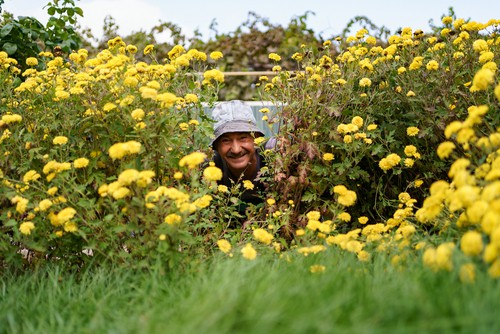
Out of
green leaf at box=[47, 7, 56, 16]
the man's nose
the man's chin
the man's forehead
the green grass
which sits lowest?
the green grass

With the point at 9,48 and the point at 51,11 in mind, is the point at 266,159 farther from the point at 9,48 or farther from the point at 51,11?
the point at 51,11

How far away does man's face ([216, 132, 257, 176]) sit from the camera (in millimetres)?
4328

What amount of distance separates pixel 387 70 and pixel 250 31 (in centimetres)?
664

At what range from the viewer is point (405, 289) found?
2.03 metres

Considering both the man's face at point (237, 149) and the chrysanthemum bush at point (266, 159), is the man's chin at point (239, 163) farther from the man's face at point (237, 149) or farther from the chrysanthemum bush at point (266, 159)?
the chrysanthemum bush at point (266, 159)

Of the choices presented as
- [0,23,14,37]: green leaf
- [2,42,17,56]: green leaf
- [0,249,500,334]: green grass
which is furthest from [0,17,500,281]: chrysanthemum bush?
[0,23,14,37]: green leaf

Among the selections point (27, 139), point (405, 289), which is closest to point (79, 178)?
point (27, 139)

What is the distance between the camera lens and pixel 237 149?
Result: 4293 mm

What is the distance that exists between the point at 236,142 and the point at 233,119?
17 centimetres

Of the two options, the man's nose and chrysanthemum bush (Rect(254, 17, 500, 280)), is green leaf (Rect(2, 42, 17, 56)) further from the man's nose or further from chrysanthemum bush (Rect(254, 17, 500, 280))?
chrysanthemum bush (Rect(254, 17, 500, 280))

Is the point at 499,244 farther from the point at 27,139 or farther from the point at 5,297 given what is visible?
the point at 27,139

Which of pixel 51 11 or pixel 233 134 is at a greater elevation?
pixel 51 11

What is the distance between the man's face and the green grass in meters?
1.55

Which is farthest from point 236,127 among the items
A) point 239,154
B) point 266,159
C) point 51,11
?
point 51,11
